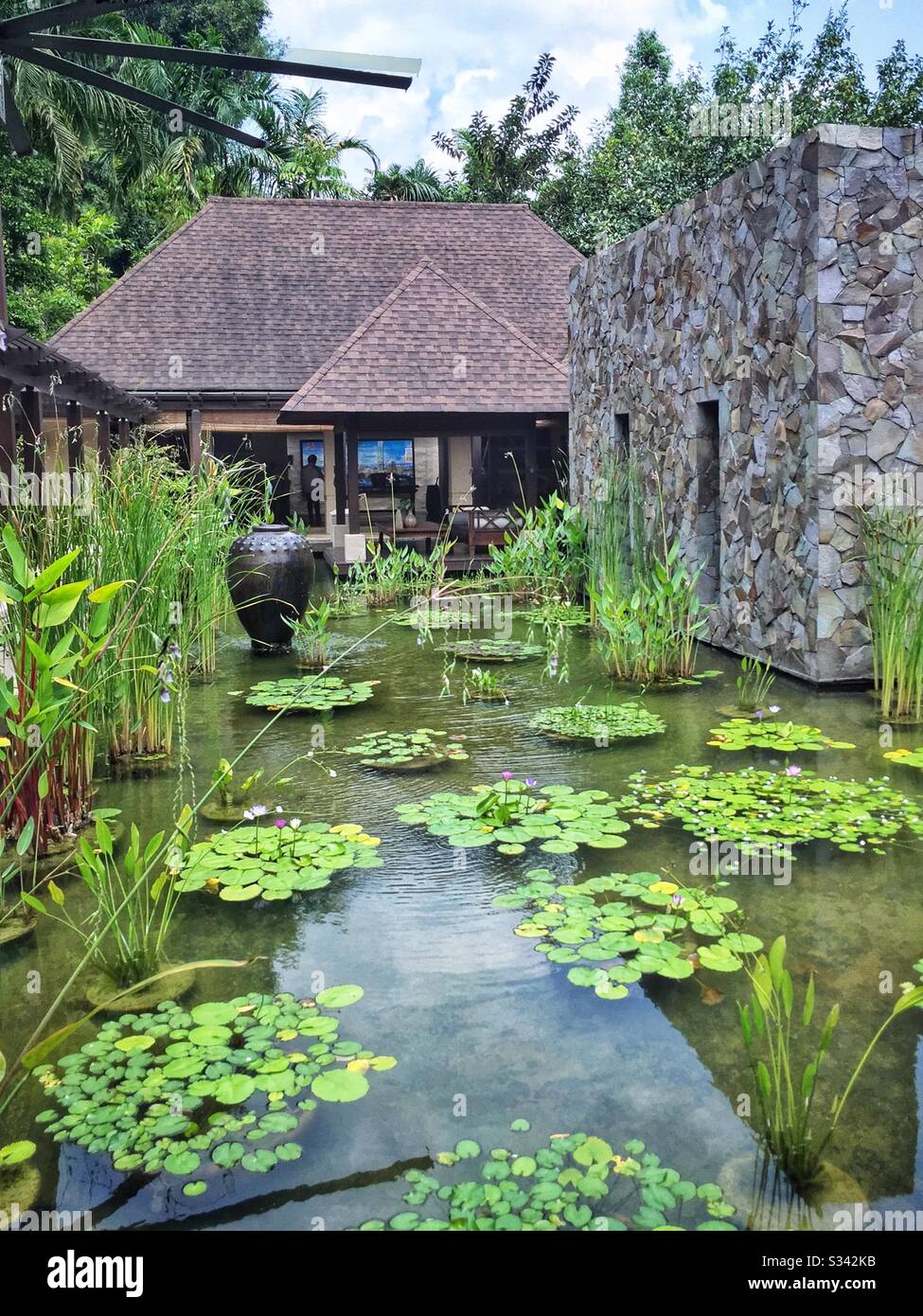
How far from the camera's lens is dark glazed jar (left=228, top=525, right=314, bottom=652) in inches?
343

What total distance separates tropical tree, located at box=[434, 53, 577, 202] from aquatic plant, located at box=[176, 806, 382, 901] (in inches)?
1073

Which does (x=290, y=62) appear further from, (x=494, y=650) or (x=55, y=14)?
(x=494, y=650)

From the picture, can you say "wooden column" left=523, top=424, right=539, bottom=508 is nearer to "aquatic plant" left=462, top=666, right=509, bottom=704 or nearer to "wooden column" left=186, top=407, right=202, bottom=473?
"wooden column" left=186, top=407, right=202, bottom=473

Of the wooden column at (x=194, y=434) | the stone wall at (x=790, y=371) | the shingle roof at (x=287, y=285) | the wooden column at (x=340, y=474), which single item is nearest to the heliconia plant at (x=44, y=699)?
the stone wall at (x=790, y=371)

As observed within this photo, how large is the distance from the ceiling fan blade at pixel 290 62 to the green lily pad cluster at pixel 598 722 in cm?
340

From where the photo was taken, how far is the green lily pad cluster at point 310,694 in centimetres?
682

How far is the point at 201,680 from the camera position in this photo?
25.6 ft

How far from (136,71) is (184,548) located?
2435 cm

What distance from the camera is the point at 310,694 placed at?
710cm

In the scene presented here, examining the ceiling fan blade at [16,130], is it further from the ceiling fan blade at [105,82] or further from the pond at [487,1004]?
the pond at [487,1004]
